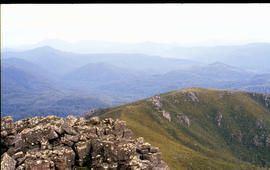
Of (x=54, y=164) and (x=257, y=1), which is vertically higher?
(x=257, y=1)

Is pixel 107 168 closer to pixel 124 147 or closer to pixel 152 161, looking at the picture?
pixel 124 147

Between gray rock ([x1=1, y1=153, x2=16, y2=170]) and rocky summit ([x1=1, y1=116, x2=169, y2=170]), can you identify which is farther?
rocky summit ([x1=1, y1=116, x2=169, y2=170])

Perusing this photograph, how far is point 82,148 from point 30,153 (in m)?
10.3

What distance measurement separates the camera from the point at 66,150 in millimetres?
40656

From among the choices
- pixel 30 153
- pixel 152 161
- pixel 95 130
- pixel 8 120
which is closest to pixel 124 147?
pixel 152 161

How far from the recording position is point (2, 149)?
3975 cm

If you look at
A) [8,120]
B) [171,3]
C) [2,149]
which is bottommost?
[2,149]

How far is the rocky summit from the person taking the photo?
37.3 metres

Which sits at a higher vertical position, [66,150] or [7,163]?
Result: [7,163]

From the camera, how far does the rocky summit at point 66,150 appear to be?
37.3m

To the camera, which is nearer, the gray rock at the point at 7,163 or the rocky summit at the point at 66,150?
the gray rock at the point at 7,163

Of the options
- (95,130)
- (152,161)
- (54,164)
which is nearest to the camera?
(54,164)

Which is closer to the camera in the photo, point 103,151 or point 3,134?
point 3,134

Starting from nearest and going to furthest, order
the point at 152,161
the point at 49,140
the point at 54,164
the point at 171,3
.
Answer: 1. the point at 171,3
2. the point at 54,164
3. the point at 49,140
4. the point at 152,161
